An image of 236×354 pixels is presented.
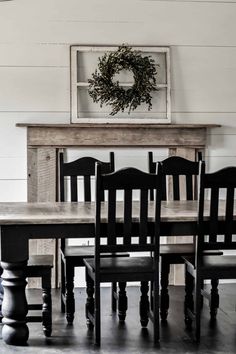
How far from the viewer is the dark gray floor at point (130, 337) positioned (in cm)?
381

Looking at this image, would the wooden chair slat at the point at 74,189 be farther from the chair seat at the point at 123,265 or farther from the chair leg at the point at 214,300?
the chair leg at the point at 214,300

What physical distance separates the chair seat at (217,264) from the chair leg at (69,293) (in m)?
0.78

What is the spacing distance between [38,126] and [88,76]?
24.2 inches

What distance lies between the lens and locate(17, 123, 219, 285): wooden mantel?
545cm

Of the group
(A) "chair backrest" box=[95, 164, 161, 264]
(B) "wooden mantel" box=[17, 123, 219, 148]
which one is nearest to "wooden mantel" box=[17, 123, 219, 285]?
(B) "wooden mantel" box=[17, 123, 219, 148]

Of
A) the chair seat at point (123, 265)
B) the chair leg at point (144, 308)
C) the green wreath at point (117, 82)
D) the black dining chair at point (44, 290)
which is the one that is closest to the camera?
the chair seat at point (123, 265)

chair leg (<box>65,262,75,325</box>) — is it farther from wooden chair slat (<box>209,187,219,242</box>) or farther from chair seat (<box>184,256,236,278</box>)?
wooden chair slat (<box>209,187,219,242</box>)

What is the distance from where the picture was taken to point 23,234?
12.5 ft

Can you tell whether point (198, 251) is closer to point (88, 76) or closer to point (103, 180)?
point (103, 180)

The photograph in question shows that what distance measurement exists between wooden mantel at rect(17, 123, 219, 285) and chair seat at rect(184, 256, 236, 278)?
5.39ft

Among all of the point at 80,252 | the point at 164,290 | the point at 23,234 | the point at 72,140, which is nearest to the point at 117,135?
the point at 72,140

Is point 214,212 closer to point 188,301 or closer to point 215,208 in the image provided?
point 215,208

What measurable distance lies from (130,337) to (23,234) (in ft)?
3.19

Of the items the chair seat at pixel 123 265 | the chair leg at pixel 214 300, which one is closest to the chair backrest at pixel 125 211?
the chair seat at pixel 123 265
